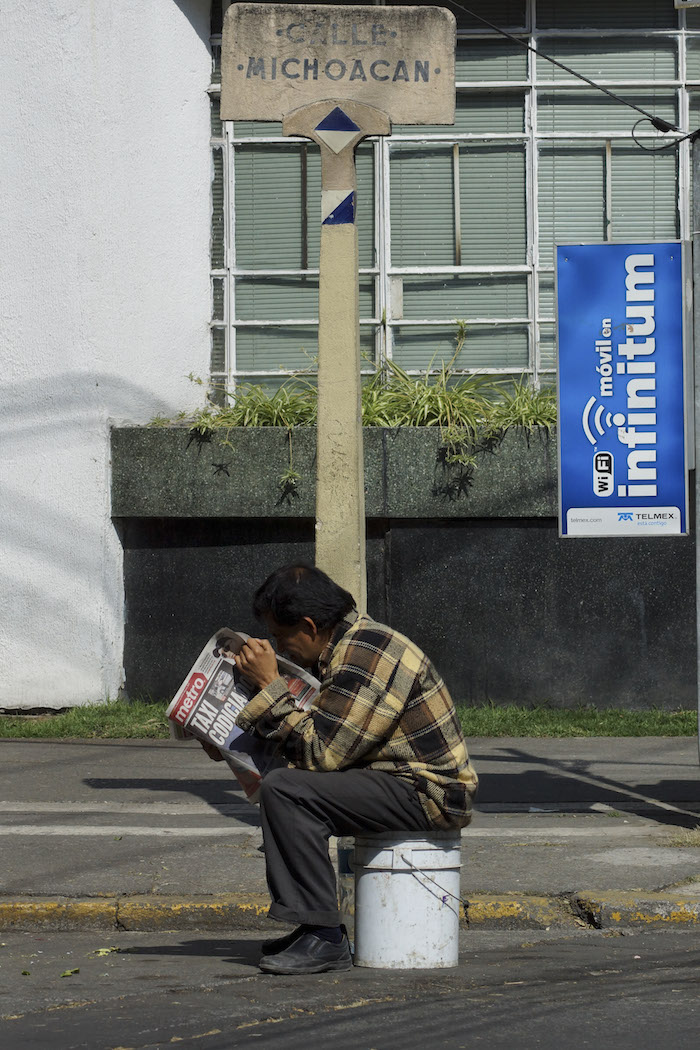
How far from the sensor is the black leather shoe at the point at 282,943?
16.6ft

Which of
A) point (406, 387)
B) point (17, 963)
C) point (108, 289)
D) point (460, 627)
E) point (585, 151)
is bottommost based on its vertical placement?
point (17, 963)

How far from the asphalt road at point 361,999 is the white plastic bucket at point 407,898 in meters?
0.07

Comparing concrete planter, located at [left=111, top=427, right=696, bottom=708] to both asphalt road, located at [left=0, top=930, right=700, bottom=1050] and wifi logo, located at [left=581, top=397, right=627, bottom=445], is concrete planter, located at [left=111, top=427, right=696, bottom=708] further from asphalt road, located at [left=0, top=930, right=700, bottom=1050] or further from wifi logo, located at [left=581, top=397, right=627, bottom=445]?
asphalt road, located at [left=0, top=930, right=700, bottom=1050]

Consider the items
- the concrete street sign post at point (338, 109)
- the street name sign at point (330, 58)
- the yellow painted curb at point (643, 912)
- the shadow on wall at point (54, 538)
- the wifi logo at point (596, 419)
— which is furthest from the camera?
the shadow on wall at point (54, 538)

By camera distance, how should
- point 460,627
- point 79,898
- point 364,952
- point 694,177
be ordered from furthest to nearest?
point 460,627 → point 694,177 → point 79,898 → point 364,952

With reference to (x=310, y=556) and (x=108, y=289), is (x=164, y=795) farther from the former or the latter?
(x=108, y=289)

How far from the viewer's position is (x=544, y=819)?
7.77m

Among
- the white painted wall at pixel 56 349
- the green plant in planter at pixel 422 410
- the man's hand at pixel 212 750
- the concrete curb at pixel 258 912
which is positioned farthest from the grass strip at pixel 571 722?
the man's hand at pixel 212 750

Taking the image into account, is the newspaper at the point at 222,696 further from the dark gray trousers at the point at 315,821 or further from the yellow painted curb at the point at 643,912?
the yellow painted curb at the point at 643,912

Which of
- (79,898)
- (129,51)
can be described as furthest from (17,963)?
(129,51)

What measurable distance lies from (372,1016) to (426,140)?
368 inches

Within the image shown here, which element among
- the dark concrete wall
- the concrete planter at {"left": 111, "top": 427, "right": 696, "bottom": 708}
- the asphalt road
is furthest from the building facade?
the asphalt road

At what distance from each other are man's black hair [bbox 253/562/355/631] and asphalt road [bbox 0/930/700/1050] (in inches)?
49.7

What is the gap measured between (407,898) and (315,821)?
0.43m
